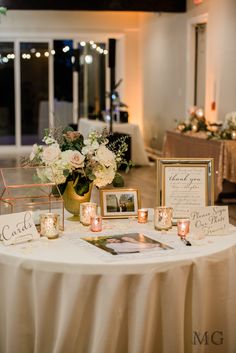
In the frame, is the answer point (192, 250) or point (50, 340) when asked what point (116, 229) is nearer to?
point (192, 250)

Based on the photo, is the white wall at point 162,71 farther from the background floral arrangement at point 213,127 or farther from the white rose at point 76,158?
the white rose at point 76,158

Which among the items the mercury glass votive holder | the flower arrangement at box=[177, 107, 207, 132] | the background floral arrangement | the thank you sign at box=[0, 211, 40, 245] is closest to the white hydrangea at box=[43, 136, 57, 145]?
the thank you sign at box=[0, 211, 40, 245]

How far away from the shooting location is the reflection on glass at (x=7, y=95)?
12688mm

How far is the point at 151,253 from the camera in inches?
87.5

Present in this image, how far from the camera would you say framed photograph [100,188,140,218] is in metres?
2.74

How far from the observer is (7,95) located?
42.5ft

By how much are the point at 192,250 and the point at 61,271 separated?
50 cm

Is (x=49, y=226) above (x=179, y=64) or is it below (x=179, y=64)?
below

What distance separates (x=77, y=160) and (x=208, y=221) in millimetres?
605

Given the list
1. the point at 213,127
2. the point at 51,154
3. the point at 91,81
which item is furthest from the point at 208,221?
the point at 91,81

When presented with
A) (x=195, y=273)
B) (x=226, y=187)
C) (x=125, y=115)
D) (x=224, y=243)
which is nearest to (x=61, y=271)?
(x=195, y=273)

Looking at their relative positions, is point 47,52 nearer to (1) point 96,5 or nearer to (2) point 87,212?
(1) point 96,5

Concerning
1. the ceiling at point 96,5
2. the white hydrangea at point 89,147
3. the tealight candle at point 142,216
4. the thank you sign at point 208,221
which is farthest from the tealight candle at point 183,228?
the ceiling at point 96,5

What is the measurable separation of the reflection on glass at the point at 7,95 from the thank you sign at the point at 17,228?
10711 millimetres
